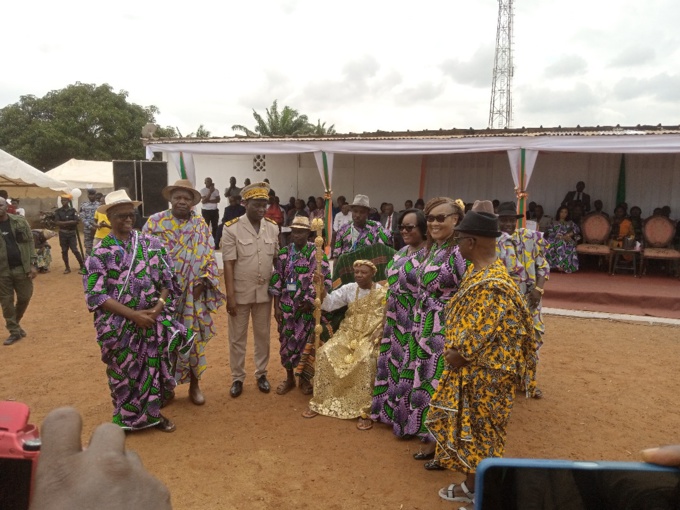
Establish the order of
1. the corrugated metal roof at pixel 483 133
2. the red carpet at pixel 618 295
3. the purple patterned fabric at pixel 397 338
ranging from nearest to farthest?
the purple patterned fabric at pixel 397 338 → the red carpet at pixel 618 295 → the corrugated metal roof at pixel 483 133

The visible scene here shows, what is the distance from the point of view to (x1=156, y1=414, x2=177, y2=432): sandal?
423cm

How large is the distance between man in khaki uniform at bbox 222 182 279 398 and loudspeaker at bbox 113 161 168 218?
934cm

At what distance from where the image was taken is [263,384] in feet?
16.7

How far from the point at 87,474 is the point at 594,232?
1170cm

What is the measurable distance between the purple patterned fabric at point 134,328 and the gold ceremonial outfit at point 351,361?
1207 mm

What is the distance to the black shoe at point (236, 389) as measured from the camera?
4.94 metres

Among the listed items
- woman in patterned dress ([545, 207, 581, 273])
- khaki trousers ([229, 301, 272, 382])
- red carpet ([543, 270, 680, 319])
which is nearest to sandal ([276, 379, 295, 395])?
khaki trousers ([229, 301, 272, 382])

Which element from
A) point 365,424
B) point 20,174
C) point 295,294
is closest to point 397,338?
point 365,424

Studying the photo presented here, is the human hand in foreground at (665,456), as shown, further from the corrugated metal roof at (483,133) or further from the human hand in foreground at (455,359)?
the corrugated metal roof at (483,133)

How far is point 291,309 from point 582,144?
6.66 metres

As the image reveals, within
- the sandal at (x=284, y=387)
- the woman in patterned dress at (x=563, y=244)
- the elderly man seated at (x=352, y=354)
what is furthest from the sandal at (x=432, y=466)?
the woman in patterned dress at (x=563, y=244)

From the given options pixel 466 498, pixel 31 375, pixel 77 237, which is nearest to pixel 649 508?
pixel 466 498

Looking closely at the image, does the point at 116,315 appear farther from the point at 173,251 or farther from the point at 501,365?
the point at 501,365

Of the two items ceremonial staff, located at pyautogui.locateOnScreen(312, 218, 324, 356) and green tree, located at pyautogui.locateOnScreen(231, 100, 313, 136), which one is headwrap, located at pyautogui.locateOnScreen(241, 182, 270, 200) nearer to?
ceremonial staff, located at pyautogui.locateOnScreen(312, 218, 324, 356)
